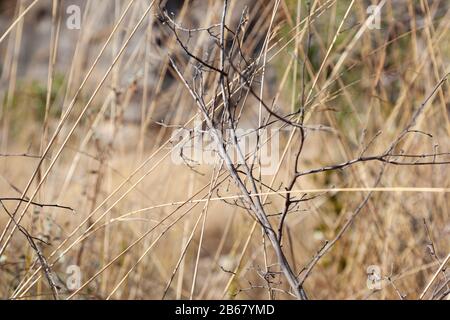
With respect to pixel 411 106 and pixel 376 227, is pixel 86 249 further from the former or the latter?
pixel 411 106

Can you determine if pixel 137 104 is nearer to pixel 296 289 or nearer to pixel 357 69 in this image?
pixel 357 69

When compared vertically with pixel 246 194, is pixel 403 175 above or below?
above

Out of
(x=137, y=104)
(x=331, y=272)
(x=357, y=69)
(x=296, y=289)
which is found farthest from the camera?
(x=137, y=104)

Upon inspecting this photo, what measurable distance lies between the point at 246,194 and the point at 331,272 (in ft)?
3.69

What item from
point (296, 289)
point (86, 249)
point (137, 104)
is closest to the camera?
point (296, 289)

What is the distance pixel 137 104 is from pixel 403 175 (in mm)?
3018

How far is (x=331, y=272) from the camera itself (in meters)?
1.92

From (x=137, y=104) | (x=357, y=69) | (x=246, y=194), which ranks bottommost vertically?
(x=246, y=194)

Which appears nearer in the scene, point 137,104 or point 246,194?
point 246,194
